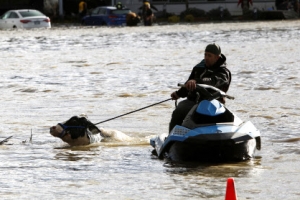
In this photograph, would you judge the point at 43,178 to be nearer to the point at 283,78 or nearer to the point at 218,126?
the point at 218,126

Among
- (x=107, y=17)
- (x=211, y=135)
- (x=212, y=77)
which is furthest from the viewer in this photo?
(x=107, y=17)

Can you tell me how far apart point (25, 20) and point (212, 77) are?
139ft

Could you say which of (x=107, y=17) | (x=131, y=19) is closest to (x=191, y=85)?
(x=131, y=19)

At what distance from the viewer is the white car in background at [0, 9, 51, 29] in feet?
175

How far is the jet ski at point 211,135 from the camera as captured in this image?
1116 cm

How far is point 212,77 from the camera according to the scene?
12.1 m

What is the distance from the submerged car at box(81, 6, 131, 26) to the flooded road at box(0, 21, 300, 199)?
57.7 feet

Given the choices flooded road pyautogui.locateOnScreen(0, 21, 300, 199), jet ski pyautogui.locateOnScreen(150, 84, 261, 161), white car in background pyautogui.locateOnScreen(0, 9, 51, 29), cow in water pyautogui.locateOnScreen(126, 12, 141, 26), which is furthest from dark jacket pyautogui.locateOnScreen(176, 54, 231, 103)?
cow in water pyautogui.locateOnScreen(126, 12, 141, 26)

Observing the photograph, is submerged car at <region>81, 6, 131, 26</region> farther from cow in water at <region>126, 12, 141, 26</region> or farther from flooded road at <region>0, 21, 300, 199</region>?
flooded road at <region>0, 21, 300, 199</region>

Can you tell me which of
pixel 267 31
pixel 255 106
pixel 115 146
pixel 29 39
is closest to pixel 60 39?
pixel 29 39

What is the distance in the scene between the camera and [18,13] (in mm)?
54406

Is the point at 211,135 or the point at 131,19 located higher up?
the point at 211,135

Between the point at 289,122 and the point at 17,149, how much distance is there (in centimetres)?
460

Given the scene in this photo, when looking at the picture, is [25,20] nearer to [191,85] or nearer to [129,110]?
[129,110]
